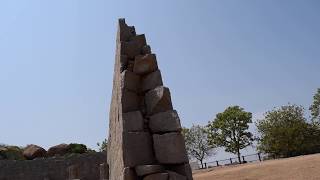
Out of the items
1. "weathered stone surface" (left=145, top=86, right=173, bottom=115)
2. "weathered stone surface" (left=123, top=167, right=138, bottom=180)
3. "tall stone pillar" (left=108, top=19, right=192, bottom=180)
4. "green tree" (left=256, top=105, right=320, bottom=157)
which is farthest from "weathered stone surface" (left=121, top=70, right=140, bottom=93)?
"green tree" (left=256, top=105, right=320, bottom=157)

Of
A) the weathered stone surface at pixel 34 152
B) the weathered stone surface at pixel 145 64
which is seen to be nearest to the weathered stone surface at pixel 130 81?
the weathered stone surface at pixel 145 64

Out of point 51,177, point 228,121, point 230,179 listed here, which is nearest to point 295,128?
point 228,121

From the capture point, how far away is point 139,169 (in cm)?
664

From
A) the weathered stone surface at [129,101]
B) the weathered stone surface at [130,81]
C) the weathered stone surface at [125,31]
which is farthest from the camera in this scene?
the weathered stone surface at [125,31]

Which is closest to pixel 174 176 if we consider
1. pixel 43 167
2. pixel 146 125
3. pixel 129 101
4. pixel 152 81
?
pixel 146 125

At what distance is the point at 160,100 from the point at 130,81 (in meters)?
0.72

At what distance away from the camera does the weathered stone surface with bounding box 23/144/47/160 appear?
115ft

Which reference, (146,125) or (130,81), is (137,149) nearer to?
(146,125)

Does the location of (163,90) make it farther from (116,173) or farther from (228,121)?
(228,121)

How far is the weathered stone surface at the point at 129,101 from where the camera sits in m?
7.30

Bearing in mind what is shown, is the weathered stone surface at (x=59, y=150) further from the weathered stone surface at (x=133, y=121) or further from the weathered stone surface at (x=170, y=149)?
the weathered stone surface at (x=170, y=149)

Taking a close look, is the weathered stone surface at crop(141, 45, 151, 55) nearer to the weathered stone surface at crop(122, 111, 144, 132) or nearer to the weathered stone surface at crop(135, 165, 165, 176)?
the weathered stone surface at crop(122, 111, 144, 132)

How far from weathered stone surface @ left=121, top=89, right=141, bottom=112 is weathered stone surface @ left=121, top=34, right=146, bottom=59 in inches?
35.8

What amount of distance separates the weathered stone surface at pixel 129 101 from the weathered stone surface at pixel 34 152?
2985cm
